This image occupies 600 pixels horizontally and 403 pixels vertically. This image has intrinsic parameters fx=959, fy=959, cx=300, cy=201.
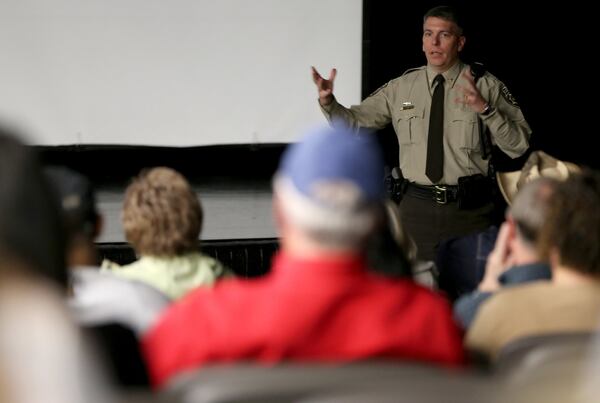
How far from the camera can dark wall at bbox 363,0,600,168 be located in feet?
17.5

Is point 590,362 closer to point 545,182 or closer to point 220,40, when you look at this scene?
point 545,182

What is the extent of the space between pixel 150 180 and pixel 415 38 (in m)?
3.37

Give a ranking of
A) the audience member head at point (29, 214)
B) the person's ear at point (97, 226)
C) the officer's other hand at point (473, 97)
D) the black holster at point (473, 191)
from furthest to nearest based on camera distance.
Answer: the black holster at point (473, 191) < the officer's other hand at point (473, 97) < the person's ear at point (97, 226) < the audience member head at point (29, 214)

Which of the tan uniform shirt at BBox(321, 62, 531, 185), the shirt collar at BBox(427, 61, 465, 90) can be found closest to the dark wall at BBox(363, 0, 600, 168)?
the tan uniform shirt at BBox(321, 62, 531, 185)

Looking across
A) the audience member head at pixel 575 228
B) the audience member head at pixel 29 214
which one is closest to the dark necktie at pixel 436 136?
the audience member head at pixel 575 228

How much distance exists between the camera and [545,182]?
2.12 meters

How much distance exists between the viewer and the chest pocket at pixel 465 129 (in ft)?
14.0

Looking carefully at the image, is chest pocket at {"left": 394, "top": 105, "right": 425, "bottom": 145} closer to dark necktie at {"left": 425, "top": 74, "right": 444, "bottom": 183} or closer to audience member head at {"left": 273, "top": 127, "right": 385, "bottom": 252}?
dark necktie at {"left": 425, "top": 74, "right": 444, "bottom": 183}

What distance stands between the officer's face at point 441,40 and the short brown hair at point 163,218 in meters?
2.22

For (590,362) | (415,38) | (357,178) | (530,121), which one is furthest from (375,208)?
(530,121)

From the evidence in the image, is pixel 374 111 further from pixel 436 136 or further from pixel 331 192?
pixel 331 192

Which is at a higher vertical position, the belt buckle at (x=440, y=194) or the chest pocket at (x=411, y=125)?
the chest pocket at (x=411, y=125)

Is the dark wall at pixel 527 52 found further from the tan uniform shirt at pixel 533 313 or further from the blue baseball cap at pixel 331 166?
the blue baseball cap at pixel 331 166

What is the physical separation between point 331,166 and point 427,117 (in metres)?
2.87
